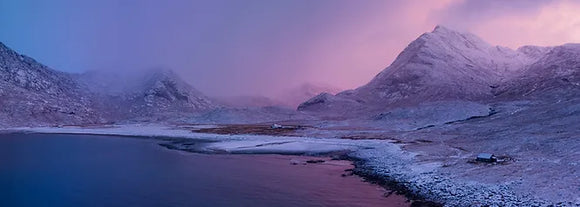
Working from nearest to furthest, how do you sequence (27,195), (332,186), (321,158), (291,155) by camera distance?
1. (27,195)
2. (332,186)
3. (321,158)
4. (291,155)

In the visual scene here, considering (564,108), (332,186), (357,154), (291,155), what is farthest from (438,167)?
(564,108)

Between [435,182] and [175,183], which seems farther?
[175,183]

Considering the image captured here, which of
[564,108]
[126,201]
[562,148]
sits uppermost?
[564,108]

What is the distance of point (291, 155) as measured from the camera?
255 ft

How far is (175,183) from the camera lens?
1973 inches

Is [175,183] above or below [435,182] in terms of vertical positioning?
below

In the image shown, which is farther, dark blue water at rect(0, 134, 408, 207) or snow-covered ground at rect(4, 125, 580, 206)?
dark blue water at rect(0, 134, 408, 207)

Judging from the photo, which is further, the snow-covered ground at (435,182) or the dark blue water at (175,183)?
the dark blue water at (175,183)

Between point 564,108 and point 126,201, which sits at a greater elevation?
point 564,108

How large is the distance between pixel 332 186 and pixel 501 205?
60.1 feet

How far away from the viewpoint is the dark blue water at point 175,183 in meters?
40.4

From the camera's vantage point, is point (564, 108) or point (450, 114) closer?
point (564, 108)

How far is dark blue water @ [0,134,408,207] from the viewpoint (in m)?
40.4

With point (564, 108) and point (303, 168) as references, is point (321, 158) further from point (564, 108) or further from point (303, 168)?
point (564, 108)
